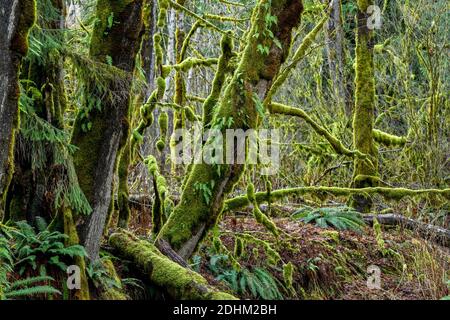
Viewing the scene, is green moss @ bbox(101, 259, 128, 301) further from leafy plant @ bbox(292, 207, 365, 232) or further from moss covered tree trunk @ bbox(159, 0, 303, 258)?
leafy plant @ bbox(292, 207, 365, 232)

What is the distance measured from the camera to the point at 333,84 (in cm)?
1290

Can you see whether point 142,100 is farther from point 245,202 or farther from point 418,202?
point 418,202

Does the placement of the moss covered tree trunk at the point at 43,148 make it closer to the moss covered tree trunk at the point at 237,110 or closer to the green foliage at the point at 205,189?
the moss covered tree trunk at the point at 237,110

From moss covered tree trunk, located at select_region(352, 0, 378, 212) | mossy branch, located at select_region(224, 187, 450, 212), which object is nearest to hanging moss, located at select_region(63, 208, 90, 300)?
mossy branch, located at select_region(224, 187, 450, 212)

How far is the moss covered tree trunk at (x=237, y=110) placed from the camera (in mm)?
6484

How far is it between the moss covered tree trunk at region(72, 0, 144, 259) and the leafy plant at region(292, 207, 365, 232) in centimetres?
536

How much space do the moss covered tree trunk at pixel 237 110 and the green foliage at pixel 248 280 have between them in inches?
34.4

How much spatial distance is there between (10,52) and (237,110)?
3.28 metres

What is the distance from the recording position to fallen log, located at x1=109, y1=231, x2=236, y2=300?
17.2ft

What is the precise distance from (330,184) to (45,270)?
28.3ft

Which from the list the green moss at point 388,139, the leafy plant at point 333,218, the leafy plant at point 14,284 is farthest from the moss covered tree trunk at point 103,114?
the green moss at point 388,139

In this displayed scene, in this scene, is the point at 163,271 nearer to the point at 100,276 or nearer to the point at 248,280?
the point at 100,276

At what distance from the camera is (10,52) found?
362 cm

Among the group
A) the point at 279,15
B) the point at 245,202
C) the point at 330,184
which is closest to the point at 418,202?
the point at 330,184
